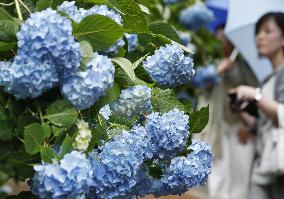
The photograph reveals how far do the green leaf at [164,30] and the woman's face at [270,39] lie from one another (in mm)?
1927

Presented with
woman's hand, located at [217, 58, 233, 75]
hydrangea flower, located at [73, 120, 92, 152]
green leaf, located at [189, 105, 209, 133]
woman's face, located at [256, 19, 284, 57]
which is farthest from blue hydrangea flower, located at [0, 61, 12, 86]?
woman's hand, located at [217, 58, 233, 75]

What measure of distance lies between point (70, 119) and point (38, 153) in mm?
62

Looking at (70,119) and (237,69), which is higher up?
(70,119)

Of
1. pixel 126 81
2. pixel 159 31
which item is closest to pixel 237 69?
pixel 159 31

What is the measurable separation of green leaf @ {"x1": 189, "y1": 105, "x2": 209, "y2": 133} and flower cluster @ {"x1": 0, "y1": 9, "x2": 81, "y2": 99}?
1.12ft

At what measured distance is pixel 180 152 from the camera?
3.43 feet

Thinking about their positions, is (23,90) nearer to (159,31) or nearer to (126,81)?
(126,81)

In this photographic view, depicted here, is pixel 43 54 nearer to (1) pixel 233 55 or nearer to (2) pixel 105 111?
(2) pixel 105 111

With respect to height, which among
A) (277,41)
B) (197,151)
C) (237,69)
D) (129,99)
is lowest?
(237,69)

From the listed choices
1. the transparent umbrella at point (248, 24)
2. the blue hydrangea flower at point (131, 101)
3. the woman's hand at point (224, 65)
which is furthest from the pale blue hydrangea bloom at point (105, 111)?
the woman's hand at point (224, 65)

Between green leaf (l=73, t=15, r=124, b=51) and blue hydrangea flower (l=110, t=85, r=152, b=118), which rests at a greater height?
green leaf (l=73, t=15, r=124, b=51)

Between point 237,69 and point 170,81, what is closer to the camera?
point 170,81

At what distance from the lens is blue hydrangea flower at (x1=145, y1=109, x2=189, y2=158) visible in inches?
36.7

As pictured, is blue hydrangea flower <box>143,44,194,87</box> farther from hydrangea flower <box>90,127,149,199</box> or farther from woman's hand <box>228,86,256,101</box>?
woman's hand <box>228,86,256,101</box>
